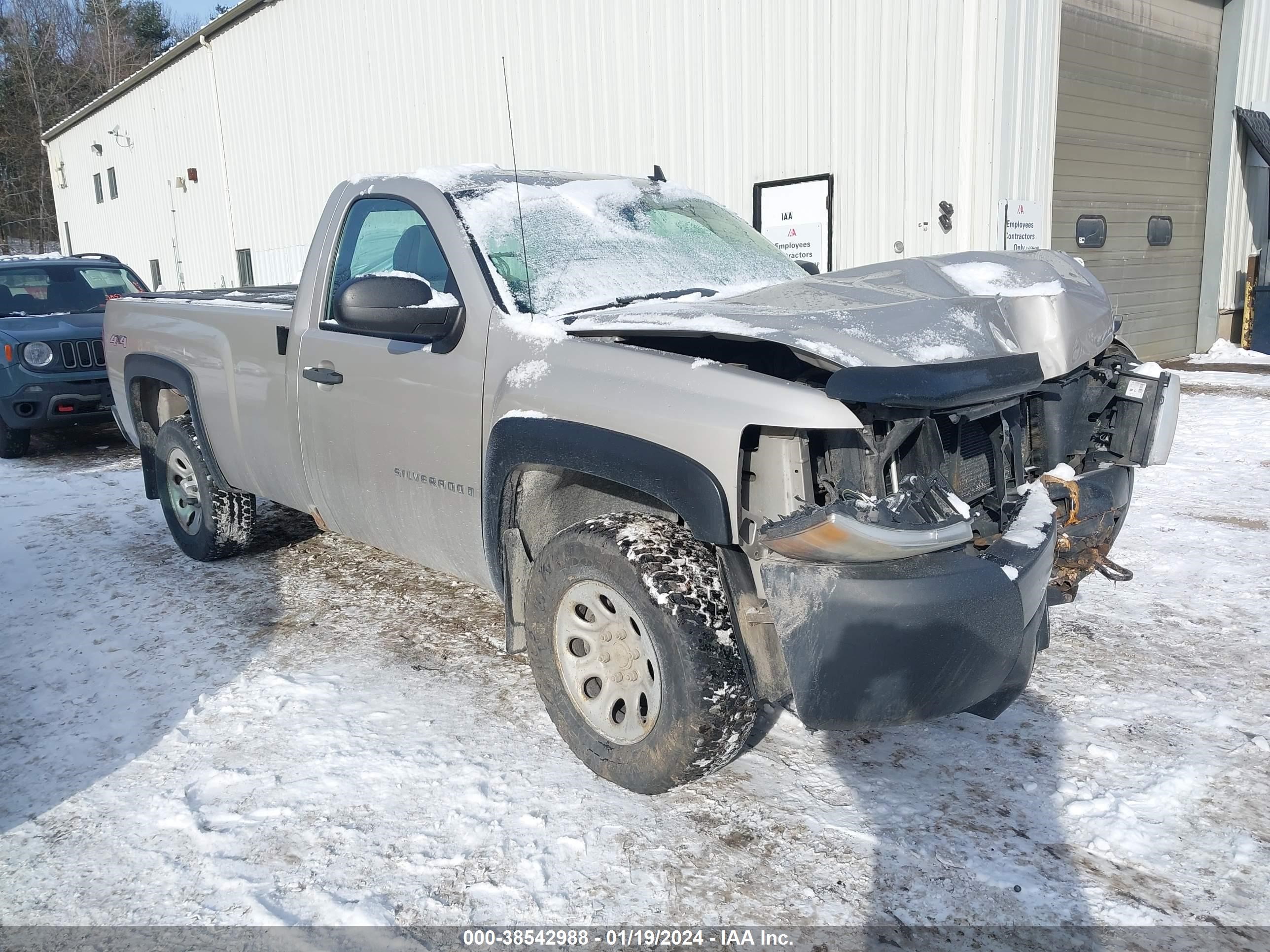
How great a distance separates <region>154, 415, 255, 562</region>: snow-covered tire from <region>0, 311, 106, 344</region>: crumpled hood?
372cm

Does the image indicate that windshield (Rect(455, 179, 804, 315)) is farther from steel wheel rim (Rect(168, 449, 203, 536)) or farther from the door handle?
steel wheel rim (Rect(168, 449, 203, 536))

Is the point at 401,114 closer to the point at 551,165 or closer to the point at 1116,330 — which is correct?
the point at 551,165

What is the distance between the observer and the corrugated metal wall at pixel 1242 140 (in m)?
13.1

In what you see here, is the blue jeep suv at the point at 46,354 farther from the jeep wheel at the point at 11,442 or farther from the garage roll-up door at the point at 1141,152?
the garage roll-up door at the point at 1141,152

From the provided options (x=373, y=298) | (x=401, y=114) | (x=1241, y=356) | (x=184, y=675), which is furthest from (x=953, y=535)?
(x=401, y=114)

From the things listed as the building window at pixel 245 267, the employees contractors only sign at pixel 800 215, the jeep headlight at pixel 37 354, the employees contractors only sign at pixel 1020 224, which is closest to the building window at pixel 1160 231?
the employees contractors only sign at pixel 1020 224

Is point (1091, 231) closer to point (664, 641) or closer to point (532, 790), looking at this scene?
point (664, 641)

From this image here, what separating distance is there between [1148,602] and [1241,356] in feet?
36.3

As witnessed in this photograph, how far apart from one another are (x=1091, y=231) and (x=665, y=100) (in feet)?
17.0

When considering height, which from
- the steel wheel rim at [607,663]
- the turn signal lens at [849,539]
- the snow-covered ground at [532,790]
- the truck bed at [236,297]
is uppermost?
the truck bed at [236,297]

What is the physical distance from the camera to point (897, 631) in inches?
92.4

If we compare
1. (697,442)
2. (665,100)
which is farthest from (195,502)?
(665,100)

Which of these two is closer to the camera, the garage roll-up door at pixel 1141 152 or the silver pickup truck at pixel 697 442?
the silver pickup truck at pixel 697 442

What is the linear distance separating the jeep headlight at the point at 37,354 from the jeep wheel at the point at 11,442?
0.67m
